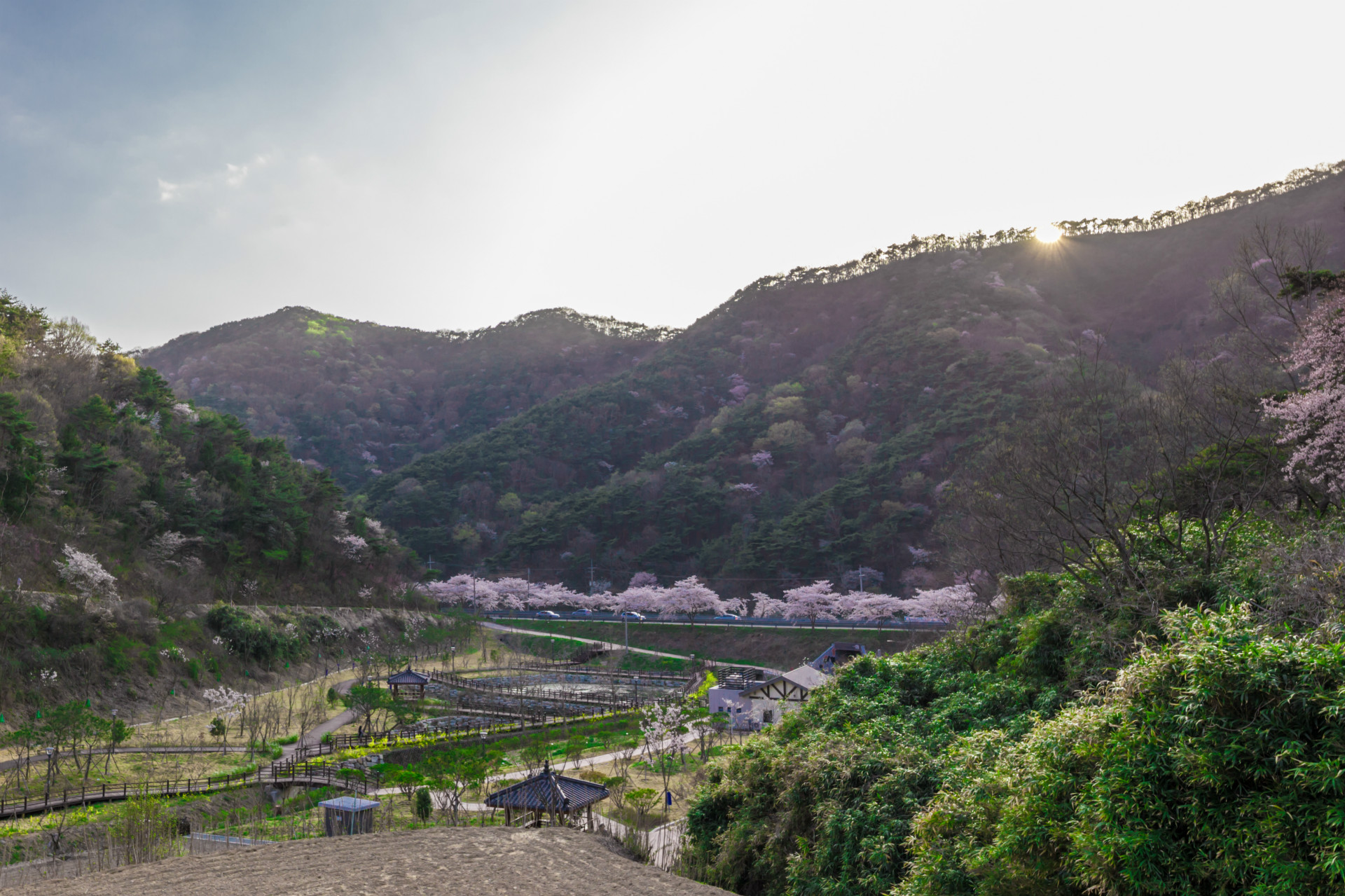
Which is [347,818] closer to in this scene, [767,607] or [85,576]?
[85,576]

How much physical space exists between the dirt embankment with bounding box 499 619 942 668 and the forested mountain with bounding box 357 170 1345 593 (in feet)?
24.7

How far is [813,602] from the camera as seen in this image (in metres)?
47.3

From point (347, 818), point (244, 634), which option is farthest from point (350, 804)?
point (244, 634)

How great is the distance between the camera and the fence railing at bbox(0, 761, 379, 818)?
54.0 feet

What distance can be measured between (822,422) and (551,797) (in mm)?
58236

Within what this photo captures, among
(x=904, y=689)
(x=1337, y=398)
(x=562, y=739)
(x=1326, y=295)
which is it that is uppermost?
(x=1326, y=295)

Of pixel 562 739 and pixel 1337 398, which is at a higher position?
pixel 1337 398

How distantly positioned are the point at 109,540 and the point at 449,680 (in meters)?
16.5

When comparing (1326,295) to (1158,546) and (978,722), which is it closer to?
(1158,546)

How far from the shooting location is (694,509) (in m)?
65.3

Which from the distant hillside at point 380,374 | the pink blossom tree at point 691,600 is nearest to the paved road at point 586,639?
the pink blossom tree at point 691,600

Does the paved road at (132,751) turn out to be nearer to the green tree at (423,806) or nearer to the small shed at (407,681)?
the small shed at (407,681)

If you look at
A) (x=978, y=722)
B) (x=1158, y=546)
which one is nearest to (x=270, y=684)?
(x=978, y=722)

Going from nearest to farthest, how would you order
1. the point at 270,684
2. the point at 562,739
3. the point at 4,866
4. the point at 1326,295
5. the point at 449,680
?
the point at 4,866 → the point at 1326,295 → the point at 562,739 → the point at 270,684 → the point at 449,680
